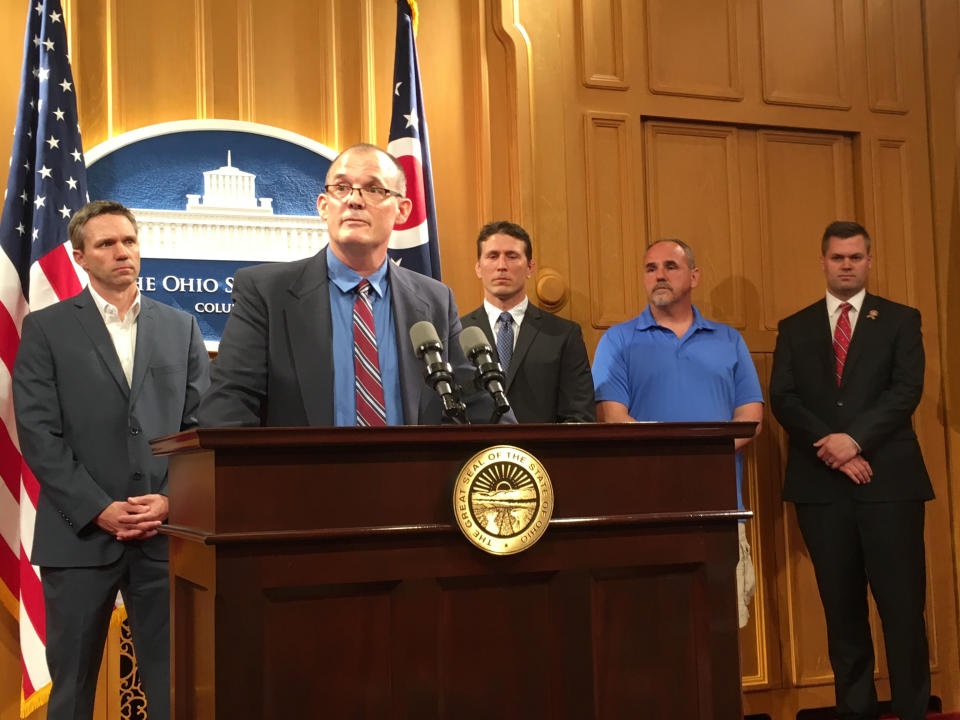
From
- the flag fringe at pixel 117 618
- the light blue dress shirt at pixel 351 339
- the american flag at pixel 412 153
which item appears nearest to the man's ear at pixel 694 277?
the american flag at pixel 412 153

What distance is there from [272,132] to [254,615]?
9.34 feet

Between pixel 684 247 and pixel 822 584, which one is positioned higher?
pixel 684 247

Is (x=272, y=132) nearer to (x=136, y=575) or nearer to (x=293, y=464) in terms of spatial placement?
(x=136, y=575)

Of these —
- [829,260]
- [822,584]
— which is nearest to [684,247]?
[829,260]

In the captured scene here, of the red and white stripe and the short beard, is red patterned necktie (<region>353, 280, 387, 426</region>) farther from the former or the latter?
the short beard

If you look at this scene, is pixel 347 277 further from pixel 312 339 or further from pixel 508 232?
pixel 508 232

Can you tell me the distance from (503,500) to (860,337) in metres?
2.73

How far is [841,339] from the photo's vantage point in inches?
165

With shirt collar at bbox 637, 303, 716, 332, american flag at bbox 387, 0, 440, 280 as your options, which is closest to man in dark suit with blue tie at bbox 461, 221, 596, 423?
american flag at bbox 387, 0, 440, 280

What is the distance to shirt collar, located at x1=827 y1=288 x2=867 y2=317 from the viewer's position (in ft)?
13.9

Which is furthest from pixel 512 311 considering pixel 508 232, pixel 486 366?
pixel 486 366

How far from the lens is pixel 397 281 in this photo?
8.01 ft

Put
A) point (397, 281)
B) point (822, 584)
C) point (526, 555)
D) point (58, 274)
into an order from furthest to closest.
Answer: point (822, 584) → point (58, 274) → point (397, 281) → point (526, 555)

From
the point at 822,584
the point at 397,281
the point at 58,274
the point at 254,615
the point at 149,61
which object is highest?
the point at 149,61
